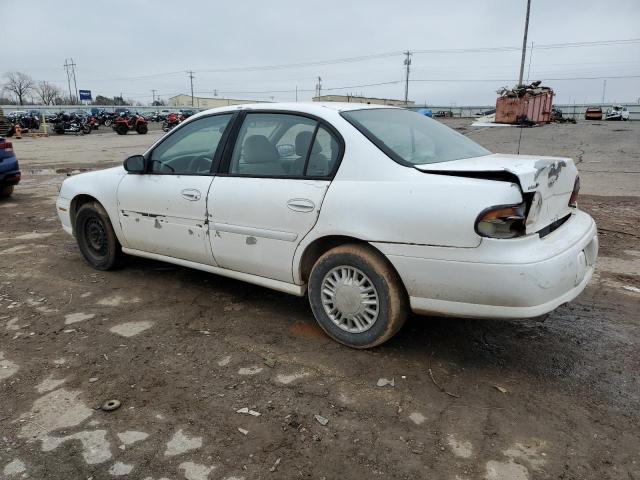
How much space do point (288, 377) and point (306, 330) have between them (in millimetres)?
642

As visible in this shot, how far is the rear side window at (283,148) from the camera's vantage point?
126 inches

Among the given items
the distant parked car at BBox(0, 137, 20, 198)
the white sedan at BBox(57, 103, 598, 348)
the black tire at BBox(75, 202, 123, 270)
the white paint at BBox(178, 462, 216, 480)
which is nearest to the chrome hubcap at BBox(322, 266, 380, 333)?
the white sedan at BBox(57, 103, 598, 348)

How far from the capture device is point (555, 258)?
261cm

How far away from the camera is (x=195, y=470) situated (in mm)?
2141

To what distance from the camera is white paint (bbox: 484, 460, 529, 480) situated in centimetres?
208

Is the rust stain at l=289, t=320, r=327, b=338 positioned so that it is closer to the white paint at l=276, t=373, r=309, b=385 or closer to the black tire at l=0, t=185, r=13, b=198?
the white paint at l=276, t=373, r=309, b=385

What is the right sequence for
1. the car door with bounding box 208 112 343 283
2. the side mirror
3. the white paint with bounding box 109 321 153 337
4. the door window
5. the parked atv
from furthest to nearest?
1. the parked atv
2. the side mirror
3. the white paint with bounding box 109 321 153 337
4. the door window
5. the car door with bounding box 208 112 343 283

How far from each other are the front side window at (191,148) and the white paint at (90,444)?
6.62 feet

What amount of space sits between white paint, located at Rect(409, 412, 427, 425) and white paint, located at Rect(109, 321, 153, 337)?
2025mm

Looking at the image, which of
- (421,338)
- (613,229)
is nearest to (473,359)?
(421,338)

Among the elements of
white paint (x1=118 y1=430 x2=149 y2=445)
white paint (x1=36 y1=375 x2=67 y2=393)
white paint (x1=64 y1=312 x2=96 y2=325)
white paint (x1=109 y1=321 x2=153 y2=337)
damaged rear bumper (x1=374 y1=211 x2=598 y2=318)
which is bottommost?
white paint (x1=118 y1=430 x2=149 y2=445)

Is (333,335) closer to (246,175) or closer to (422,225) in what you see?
(422,225)

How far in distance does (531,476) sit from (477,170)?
150 centimetres

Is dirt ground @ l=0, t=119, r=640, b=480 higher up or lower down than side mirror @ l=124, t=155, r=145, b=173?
lower down
